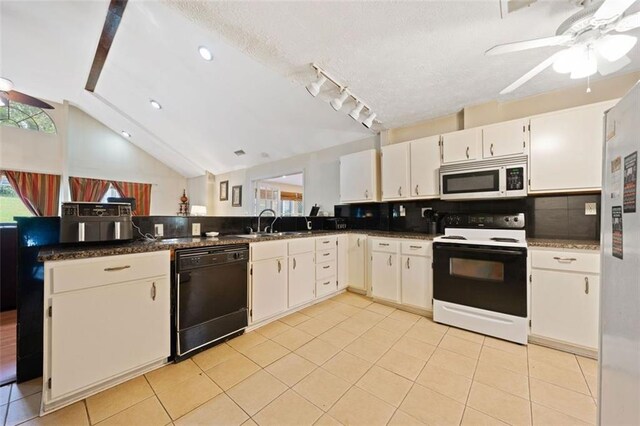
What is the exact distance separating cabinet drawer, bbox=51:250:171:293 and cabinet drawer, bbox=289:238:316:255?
47.7 inches

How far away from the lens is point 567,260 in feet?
6.42

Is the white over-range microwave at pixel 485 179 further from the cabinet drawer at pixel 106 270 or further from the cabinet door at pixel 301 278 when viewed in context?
the cabinet drawer at pixel 106 270

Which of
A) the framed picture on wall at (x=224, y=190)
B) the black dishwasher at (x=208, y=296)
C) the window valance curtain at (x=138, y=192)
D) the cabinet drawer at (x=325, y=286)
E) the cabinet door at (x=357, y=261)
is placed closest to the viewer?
the black dishwasher at (x=208, y=296)

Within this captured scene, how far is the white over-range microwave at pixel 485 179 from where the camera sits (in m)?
2.36

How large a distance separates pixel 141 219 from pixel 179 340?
1.09 meters

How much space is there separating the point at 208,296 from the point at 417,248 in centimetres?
217

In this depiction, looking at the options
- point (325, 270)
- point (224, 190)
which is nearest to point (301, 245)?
point (325, 270)

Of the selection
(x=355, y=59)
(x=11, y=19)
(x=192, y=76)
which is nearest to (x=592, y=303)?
(x=355, y=59)

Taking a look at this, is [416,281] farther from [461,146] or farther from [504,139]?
[504,139]

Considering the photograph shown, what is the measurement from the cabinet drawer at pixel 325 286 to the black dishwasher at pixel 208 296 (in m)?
0.99

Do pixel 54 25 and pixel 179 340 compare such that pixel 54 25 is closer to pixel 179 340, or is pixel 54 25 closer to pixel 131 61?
pixel 131 61

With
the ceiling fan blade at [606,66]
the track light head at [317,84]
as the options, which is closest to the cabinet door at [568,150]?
the ceiling fan blade at [606,66]

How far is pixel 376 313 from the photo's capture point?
2.75 m

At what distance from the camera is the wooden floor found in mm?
1680
